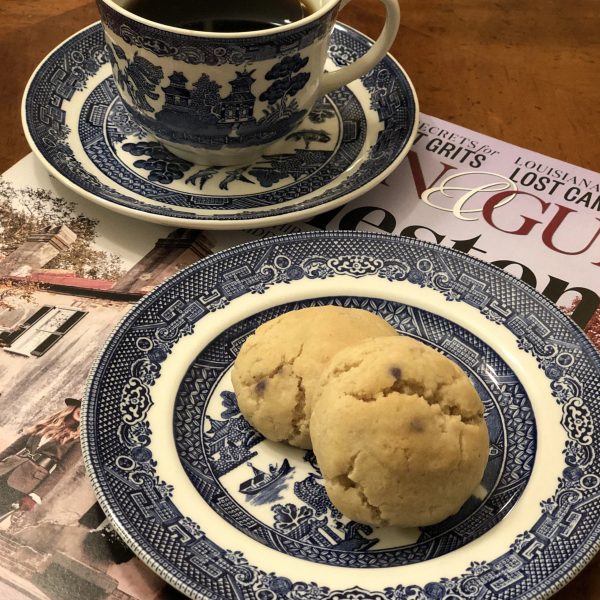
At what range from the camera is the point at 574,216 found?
39.5 inches

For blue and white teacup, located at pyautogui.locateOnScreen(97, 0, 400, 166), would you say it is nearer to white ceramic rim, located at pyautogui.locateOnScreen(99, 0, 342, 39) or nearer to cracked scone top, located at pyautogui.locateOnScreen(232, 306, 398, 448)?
white ceramic rim, located at pyautogui.locateOnScreen(99, 0, 342, 39)

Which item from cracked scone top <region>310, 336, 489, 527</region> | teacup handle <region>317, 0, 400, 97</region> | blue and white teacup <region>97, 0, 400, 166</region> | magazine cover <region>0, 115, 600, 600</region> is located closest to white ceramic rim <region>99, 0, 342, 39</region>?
blue and white teacup <region>97, 0, 400, 166</region>

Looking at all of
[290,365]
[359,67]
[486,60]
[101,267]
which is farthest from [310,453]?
[486,60]

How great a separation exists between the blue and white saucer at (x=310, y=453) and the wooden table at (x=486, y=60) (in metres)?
0.39

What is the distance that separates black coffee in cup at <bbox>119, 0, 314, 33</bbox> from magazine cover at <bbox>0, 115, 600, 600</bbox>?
24cm

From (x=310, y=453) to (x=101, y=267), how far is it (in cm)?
36

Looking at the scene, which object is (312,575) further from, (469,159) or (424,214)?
(469,159)

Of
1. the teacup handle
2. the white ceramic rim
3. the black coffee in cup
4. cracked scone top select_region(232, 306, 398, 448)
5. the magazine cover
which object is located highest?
the white ceramic rim

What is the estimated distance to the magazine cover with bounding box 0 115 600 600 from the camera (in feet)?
2.10

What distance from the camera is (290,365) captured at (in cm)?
68

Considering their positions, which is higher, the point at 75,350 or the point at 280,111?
the point at 280,111

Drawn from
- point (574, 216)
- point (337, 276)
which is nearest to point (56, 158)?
point (337, 276)

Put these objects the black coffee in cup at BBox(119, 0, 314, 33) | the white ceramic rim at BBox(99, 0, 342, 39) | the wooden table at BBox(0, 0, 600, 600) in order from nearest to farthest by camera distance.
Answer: the white ceramic rim at BBox(99, 0, 342, 39), the black coffee in cup at BBox(119, 0, 314, 33), the wooden table at BBox(0, 0, 600, 600)

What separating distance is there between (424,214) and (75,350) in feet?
1.50
